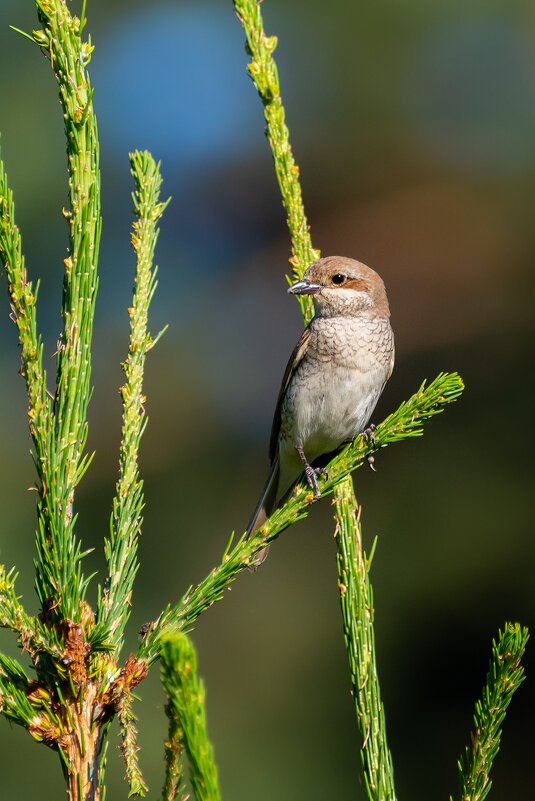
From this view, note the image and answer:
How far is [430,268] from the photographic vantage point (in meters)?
3.99

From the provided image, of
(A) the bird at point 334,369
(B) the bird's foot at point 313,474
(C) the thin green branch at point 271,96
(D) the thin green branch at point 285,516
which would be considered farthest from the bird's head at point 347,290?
(D) the thin green branch at point 285,516

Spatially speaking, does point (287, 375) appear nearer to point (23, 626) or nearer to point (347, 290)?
point (347, 290)

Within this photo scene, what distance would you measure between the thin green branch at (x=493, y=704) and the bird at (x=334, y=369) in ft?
6.29

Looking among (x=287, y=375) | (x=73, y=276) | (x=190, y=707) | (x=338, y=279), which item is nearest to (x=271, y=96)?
(x=73, y=276)

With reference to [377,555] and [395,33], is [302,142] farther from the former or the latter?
[377,555]

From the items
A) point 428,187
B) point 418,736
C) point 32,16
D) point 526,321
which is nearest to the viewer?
point 418,736

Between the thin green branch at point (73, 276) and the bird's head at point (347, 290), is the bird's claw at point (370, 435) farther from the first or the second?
the bird's head at point (347, 290)

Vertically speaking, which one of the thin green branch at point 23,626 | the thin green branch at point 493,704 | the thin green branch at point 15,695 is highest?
the thin green branch at point 23,626

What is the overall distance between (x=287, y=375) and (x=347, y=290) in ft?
1.53

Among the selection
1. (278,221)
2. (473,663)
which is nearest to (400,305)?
(278,221)

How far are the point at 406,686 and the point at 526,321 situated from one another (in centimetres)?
176

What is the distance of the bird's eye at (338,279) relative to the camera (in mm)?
3384

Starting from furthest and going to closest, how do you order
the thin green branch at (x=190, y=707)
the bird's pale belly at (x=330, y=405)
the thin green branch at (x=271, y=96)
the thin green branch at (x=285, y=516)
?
1. the bird's pale belly at (x=330, y=405)
2. the thin green branch at (x=271, y=96)
3. the thin green branch at (x=285, y=516)
4. the thin green branch at (x=190, y=707)

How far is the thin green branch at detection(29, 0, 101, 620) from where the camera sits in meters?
1.36
